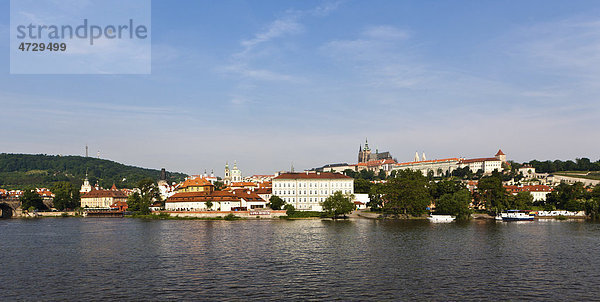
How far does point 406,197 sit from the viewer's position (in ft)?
327

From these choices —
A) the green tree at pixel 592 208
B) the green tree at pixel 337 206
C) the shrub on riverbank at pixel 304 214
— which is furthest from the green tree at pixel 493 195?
the shrub on riverbank at pixel 304 214

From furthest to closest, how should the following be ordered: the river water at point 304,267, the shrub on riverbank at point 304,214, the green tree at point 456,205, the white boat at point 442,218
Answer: the shrub on riverbank at point 304,214 → the green tree at point 456,205 → the white boat at point 442,218 → the river water at point 304,267

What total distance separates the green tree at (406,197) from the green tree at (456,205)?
10.5ft

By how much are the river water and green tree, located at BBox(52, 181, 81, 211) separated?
261 feet

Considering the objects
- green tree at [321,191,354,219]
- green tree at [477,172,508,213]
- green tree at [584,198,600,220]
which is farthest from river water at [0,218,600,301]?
green tree at [584,198,600,220]

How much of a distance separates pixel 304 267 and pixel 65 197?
394ft

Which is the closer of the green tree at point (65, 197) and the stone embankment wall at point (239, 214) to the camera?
the stone embankment wall at point (239, 214)

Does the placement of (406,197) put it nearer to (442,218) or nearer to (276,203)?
(442,218)

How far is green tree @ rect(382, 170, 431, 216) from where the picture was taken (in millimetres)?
99375

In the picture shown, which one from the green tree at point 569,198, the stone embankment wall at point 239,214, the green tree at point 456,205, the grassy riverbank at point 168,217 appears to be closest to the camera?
the green tree at point 456,205

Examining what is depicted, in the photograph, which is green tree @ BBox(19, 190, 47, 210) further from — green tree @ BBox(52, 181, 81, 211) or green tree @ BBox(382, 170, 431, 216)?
green tree @ BBox(382, 170, 431, 216)

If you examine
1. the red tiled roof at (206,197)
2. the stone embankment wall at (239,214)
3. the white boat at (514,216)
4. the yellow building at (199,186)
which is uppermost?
the yellow building at (199,186)

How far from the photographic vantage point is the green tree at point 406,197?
326 ft

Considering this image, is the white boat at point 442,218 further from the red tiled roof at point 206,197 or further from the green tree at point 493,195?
the red tiled roof at point 206,197
